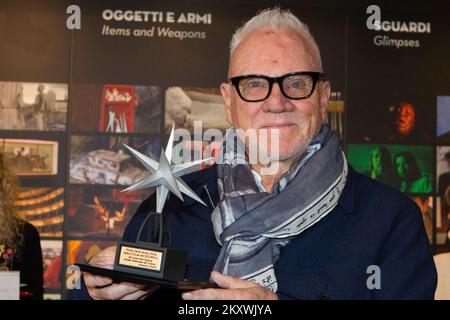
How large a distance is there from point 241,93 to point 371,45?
2482 millimetres

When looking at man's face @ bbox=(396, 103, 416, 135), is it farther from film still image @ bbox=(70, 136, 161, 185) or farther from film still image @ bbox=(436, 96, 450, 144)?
film still image @ bbox=(70, 136, 161, 185)

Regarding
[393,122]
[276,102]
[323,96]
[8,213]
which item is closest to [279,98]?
[276,102]

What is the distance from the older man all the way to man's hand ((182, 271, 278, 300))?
0.27m

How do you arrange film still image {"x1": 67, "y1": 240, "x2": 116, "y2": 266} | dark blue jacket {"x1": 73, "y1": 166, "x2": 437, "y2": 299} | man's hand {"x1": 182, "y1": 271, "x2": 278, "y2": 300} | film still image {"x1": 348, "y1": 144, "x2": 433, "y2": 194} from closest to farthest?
man's hand {"x1": 182, "y1": 271, "x2": 278, "y2": 300} < dark blue jacket {"x1": 73, "y1": 166, "x2": 437, "y2": 299} < film still image {"x1": 67, "y1": 240, "x2": 116, "y2": 266} < film still image {"x1": 348, "y1": 144, "x2": 433, "y2": 194}

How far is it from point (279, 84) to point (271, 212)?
1.10 feet

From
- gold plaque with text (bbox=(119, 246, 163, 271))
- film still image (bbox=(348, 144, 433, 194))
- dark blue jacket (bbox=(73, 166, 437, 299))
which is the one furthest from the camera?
film still image (bbox=(348, 144, 433, 194))

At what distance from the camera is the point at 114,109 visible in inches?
→ 163

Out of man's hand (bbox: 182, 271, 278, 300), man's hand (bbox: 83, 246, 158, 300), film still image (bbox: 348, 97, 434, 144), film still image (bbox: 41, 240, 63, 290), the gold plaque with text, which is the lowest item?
film still image (bbox: 41, 240, 63, 290)

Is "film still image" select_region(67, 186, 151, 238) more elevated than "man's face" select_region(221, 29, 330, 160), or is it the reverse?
"man's face" select_region(221, 29, 330, 160)

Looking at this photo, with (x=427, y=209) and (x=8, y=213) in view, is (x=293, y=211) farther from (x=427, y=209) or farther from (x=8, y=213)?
(x=427, y=209)

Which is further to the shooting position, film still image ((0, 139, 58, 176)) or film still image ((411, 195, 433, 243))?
Result: film still image ((411, 195, 433, 243))

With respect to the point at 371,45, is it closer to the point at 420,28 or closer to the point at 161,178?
the point at 420,28

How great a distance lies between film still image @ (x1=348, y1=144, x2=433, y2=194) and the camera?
13.8 ft

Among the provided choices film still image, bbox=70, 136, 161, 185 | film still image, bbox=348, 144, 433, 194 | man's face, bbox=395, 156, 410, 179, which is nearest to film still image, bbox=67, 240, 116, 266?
film still image, bbox=70, 136, 161, 185
